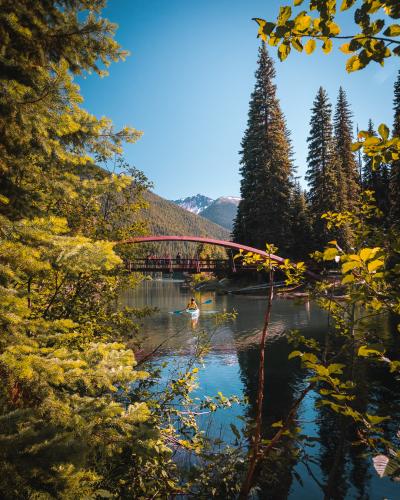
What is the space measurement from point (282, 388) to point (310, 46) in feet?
37.6

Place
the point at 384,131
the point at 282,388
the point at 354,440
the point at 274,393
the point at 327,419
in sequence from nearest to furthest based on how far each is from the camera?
the point at 384,131 < the point at 354,440 < the point at 327,419 < the point at 274,393 < the point at 282,388

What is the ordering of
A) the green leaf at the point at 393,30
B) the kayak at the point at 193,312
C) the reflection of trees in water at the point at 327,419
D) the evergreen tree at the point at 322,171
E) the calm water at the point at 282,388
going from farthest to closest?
the evergreen tree at the point at 322,171 < the kayak at the point at 193,312 < the calm water at the point at 282,388 < the reflection of trees in water at the point at 327,419 < the green leaf at the point at 393,30

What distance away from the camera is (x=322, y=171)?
3956 cm

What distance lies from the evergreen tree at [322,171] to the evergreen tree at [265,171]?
3.48 metres

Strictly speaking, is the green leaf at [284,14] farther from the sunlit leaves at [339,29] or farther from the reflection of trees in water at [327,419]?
the reflection of trees in water at [327,419]

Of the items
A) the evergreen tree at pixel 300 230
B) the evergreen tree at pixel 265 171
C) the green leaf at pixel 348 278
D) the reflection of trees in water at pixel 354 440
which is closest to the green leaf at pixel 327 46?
the green leaf at pixel 348 278

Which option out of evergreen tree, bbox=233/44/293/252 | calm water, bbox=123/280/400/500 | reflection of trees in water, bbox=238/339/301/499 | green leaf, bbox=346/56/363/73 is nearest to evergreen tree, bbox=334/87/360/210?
evergreen tree, bbox=233/44/293/252

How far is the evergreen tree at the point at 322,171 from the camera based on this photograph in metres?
36.4

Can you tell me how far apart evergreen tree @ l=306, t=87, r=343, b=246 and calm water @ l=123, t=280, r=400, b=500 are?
15.6 m

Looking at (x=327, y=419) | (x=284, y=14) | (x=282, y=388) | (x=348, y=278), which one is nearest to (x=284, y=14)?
(x=284, y=14)

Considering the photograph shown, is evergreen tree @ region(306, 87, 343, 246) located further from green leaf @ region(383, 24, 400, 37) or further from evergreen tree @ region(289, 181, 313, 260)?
green leaf @ region(383, 24, 400, 37)

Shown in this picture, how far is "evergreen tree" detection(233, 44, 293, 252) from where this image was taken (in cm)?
3828

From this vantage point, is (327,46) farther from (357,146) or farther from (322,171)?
(322,171)

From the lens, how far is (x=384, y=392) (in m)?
10.5
